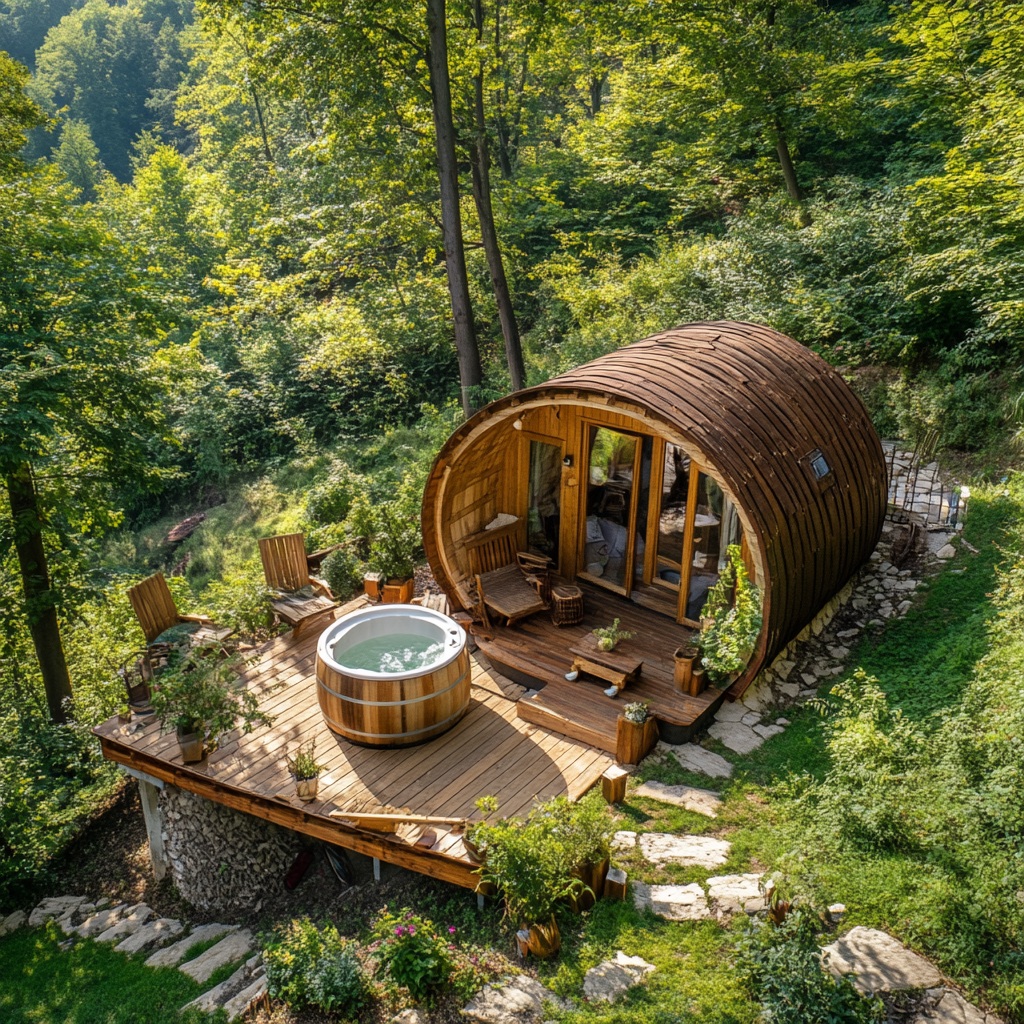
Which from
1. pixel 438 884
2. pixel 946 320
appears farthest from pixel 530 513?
pixel 946 320

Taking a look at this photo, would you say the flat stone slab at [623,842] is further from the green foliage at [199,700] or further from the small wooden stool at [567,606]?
the green foliage at [199,700]

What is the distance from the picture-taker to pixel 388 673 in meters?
6.81

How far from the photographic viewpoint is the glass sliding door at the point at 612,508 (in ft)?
27.6

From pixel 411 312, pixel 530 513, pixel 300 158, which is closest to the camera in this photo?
pixel 530 513

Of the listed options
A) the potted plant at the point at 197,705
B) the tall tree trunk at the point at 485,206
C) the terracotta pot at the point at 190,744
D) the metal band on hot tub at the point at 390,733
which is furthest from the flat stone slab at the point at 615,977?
the tall tree trunk at the point at 485,206

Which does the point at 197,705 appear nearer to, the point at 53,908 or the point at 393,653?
the point at 393,653

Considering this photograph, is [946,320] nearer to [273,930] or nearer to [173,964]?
[273,930]

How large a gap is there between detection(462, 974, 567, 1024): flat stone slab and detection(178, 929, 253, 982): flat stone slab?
3.03 m

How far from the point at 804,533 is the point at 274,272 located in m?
24.6

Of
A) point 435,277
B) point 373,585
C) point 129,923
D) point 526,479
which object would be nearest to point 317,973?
point 129,923

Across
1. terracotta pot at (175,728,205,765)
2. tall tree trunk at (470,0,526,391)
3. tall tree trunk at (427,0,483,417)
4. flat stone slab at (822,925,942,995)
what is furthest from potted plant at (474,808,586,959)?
tall tree trunk at (470,0,526,391)

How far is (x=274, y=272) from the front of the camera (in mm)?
26469

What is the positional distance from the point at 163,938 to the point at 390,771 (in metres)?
3.00

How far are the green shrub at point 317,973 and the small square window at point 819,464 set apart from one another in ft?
19.4
